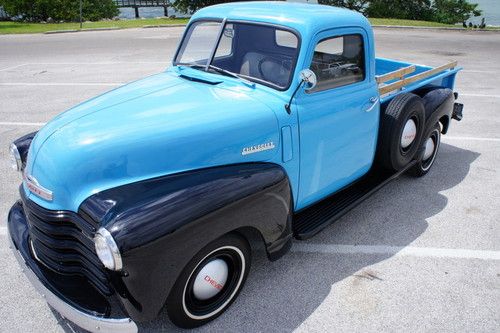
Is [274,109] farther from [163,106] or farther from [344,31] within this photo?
[344,31]

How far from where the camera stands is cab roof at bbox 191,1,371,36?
126 inches

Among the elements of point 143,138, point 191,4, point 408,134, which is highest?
point 191,4

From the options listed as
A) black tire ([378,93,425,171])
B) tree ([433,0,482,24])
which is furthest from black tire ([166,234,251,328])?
tree ([433,0,482,24])

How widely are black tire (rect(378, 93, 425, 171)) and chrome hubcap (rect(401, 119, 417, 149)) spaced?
3cm

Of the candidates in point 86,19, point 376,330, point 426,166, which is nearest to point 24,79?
point 426,166

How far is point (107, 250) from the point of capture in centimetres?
215

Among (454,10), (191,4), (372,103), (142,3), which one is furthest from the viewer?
(142,3)

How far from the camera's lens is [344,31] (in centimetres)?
344

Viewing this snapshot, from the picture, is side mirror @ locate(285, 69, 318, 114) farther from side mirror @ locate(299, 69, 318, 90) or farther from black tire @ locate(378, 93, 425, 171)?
black tire @ locate(378, 93, 425, 171)

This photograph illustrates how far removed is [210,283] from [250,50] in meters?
1.90

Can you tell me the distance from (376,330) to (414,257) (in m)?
0.97

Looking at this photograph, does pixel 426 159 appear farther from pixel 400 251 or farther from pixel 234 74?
pixel 234 74

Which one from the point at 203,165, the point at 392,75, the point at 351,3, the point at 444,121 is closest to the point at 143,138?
the point at 203,165

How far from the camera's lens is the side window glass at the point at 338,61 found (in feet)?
10.8
